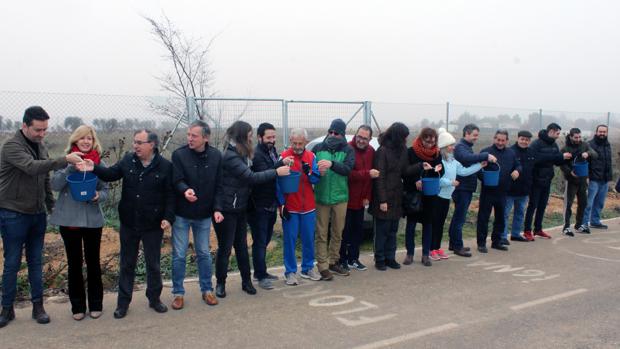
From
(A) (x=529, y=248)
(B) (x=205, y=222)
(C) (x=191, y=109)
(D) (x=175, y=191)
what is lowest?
(A) (x=529, y=248)

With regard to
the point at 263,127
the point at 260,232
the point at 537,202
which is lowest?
the point at 537,202

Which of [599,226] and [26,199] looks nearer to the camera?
[26,199]

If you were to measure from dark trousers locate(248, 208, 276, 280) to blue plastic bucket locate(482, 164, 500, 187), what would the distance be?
339cm

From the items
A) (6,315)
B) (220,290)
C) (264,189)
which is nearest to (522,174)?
(264,189)

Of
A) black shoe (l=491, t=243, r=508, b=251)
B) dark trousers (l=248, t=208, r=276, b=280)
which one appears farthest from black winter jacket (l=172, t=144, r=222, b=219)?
black shoe (l=491, t=243, r=508, b=251)

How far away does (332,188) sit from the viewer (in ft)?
18.9

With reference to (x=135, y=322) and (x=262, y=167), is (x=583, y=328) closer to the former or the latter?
(x=262, y=167)

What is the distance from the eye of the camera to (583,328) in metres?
4.39

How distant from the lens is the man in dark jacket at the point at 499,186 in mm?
7254

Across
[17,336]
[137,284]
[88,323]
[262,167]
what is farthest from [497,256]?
[17,336]

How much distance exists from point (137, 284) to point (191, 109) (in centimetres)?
323

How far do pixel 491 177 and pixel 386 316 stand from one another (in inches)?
131

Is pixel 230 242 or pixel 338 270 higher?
pixel 230 242

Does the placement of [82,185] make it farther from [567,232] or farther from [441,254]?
[567,232]
